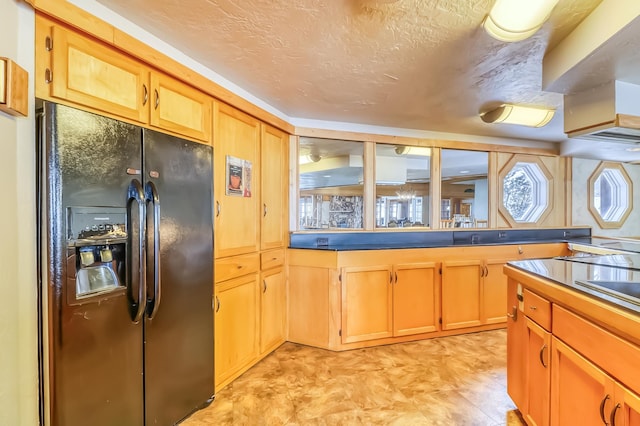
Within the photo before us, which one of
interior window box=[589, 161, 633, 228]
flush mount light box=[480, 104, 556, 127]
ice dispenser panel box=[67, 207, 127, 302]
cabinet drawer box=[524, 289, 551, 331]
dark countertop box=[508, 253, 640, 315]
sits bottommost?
cabinet drawer box=[524, 289, 551, 331]

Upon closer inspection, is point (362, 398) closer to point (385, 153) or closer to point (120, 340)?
point (120, 340)

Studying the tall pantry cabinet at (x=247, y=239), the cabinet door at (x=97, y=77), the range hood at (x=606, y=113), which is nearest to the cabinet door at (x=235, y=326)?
the tall pantry cabinet at (x=247, y=239)

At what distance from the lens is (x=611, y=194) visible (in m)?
4.35

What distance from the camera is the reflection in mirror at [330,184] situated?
10.3ft

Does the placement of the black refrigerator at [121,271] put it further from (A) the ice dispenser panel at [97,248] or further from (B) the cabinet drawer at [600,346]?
(B) the cabinet drawer at [600,346]

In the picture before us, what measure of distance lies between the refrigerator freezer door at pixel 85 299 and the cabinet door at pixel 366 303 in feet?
5.50

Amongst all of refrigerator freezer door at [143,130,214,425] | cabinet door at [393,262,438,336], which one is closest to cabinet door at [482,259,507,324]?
cabinet door at [393,262,438,336]

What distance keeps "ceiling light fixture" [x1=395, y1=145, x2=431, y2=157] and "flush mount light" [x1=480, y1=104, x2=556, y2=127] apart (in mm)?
819

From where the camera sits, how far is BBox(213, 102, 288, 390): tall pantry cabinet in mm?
2107

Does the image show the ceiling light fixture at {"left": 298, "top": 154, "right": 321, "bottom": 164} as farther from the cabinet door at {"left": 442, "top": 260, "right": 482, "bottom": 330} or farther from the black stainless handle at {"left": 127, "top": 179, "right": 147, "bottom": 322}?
the black stainless handle at {"left": 127, "top": 179, "right": 147, "bottom": 322}

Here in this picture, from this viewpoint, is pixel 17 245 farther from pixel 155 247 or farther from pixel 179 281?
pixel 179 281

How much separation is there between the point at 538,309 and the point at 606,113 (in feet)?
3.75

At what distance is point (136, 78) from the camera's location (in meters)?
1.56

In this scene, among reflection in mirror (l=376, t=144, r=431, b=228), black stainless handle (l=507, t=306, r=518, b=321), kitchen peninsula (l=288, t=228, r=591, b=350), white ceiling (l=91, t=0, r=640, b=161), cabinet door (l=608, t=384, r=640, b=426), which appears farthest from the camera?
reflection in mirror (l=376, t=144, r=431, b=228)
